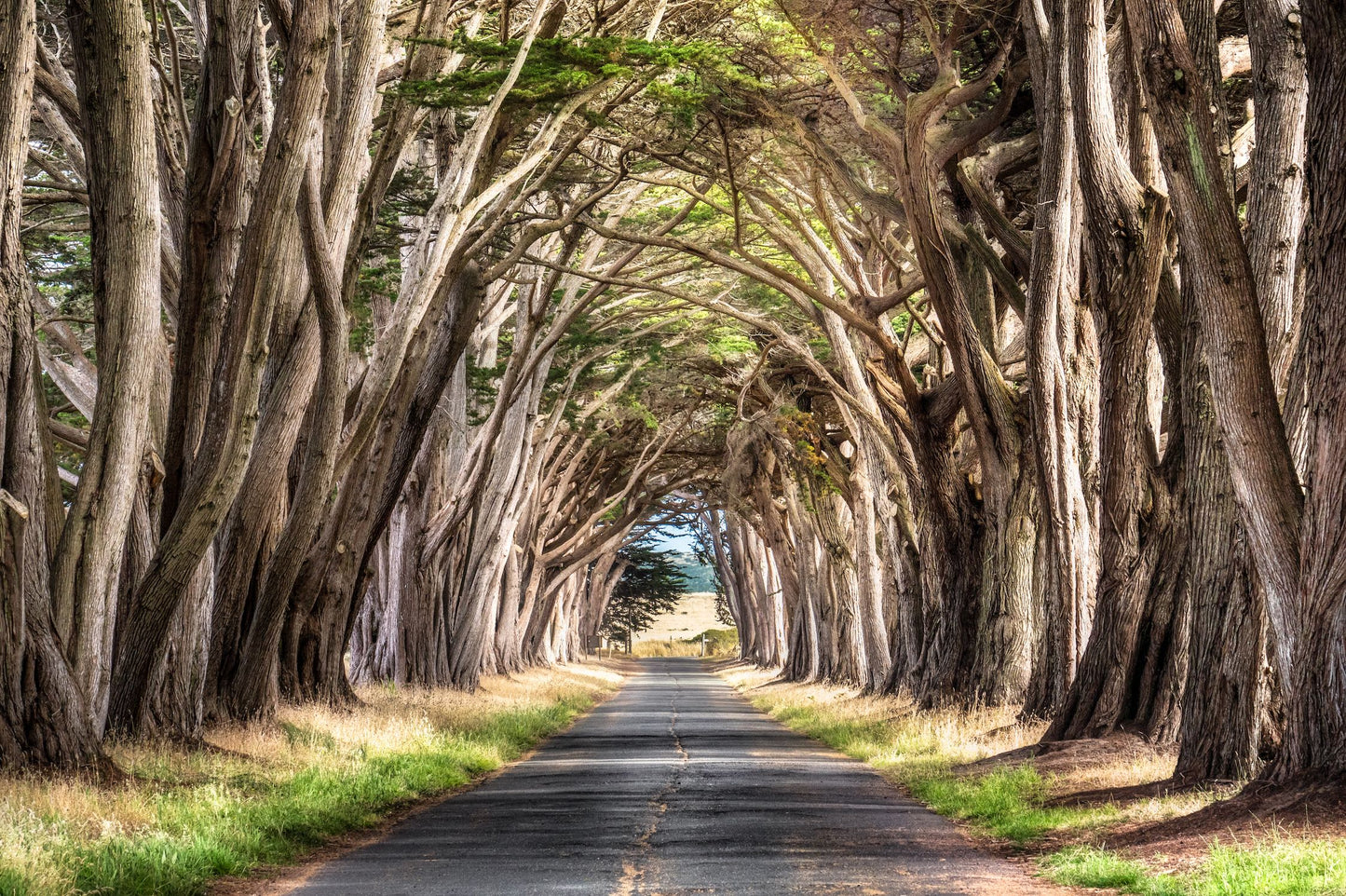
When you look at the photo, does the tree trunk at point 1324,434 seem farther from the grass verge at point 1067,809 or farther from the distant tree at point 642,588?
the distant tree at point 642,588

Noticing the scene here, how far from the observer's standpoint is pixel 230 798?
9.13 meters

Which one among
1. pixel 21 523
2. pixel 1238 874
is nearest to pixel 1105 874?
pixel 1238 874

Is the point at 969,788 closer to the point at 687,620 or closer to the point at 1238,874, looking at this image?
the point at 1238,874

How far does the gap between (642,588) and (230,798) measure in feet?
251

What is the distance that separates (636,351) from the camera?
29047 millimetres

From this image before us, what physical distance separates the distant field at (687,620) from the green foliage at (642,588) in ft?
102

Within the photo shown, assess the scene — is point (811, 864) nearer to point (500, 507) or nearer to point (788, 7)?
point (788, 7)

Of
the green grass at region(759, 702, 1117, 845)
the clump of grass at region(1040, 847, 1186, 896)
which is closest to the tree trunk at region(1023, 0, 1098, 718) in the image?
the green grass at region(759, 702, 1117, 845)

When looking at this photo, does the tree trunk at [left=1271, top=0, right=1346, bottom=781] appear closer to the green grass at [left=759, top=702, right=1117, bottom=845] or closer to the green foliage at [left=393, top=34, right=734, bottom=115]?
the green grass at [left=759, top=702, right=1117, bottom=845]

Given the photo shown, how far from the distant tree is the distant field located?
102ft

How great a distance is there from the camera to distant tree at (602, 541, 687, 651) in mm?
78250

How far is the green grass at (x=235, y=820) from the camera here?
21.1ft

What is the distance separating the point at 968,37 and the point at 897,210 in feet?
7.04

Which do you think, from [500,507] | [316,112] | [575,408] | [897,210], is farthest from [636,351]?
[316,112]
